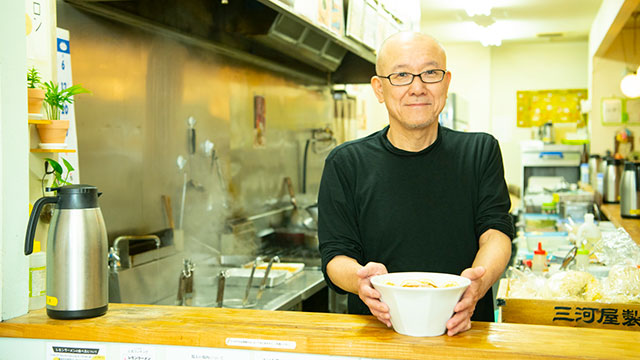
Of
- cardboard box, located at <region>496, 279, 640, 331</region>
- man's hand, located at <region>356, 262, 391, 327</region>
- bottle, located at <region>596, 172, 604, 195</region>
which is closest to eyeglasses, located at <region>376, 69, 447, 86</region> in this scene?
man's hand, located at <region>356, 262, 391, 327</region>

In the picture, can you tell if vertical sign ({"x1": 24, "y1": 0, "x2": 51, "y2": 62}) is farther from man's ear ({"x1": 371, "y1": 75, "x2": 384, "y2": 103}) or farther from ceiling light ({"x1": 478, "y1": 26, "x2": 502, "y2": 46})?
ceiling light ({"x1": 478, "y1": 26, "x2": 502, "y2": 46})

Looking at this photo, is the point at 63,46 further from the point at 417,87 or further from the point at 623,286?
the point at 623,286

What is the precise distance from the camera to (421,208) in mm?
2023

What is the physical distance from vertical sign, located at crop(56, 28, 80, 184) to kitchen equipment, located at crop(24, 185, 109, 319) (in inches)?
22.8

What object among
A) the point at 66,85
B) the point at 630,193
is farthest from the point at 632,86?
the point at 66,85

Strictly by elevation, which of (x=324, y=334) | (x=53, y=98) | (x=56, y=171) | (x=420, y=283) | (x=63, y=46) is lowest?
(x=324, y=334)

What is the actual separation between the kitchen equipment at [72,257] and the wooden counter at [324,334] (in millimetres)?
41

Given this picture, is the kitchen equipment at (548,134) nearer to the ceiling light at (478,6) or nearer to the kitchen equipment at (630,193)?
the ceiling light at (478,6)

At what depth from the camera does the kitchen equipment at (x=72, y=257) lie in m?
1.66

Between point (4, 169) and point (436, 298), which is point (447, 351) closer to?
point (436, 298)

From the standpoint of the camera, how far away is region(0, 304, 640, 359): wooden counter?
4.62 feet

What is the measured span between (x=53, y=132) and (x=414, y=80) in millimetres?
1118

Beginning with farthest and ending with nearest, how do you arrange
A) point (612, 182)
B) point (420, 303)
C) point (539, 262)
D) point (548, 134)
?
point (548, 134) < point (612, 182) < point (539, 262) < point (420, 303)

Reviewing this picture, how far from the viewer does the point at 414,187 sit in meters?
2.03
